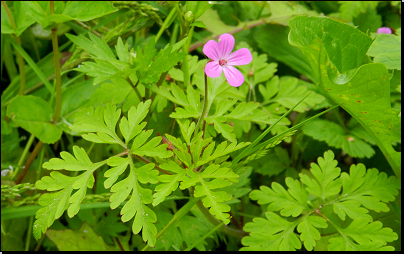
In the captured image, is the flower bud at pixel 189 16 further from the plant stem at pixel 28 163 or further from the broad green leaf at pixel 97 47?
the plant stem at pixel 28 163

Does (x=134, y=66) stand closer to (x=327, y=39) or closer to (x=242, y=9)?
(x=327, y=39)

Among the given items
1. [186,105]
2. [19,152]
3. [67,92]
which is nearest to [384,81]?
[186,105]

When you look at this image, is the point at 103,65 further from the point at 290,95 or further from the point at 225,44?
the point at 290,95

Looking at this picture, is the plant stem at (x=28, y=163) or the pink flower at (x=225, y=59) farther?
the plant stem at (x=28, y=163)

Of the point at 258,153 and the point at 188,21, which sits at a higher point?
the point at 188,21

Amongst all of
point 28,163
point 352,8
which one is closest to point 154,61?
point 28,163

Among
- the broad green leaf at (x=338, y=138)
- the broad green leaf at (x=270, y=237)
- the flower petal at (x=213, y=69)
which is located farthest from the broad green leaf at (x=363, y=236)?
the flower petal at (x=213, y=69)

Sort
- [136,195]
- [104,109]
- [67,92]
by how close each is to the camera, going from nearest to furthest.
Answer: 1. [136,195]
2. [104,109]
3. [67,92]

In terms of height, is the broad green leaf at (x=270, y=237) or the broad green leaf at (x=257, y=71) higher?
the broad green leaf at (x=257, y=71)

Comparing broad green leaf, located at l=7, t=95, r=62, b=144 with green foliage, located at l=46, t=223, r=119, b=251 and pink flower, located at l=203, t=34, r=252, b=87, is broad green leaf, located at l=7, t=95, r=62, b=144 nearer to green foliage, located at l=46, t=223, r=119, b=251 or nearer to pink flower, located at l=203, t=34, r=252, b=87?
green foliage, located at l=46, t=223, r=119, b=251
